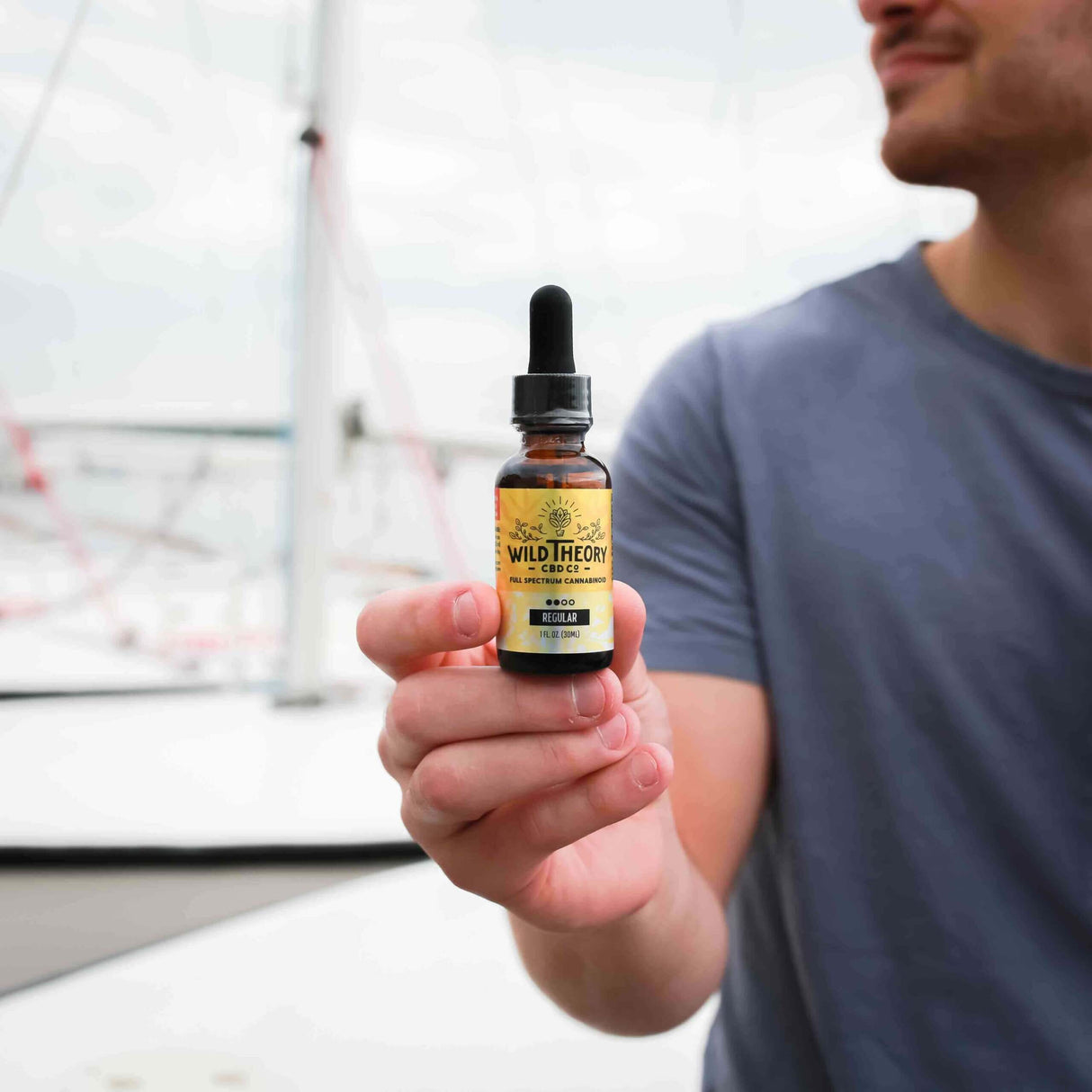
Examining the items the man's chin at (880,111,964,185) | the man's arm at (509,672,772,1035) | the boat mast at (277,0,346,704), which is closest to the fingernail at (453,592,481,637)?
the man's arm at (509,672,772,1035)

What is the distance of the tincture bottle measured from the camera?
344 millimetres

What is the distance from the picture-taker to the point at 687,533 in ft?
1.97

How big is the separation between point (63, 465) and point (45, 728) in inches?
27.3

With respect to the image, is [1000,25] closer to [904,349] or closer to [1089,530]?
[904,349]

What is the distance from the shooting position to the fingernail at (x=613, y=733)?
0.35 metres

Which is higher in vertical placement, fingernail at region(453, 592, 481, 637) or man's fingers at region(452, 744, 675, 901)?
fingernail at region(453, 592, 481, 637)

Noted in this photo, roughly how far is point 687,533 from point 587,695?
275mm

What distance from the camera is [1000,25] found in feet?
1.79

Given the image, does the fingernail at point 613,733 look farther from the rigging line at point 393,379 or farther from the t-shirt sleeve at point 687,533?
the rigging line at point 393,379

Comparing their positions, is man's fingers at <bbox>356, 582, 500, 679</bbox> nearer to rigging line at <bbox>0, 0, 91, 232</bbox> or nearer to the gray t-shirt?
the gray t-shirt

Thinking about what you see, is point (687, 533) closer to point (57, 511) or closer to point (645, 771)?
point (645, 771)

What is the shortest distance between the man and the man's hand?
11 centimetres

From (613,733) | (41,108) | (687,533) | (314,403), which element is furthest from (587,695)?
(41,108)

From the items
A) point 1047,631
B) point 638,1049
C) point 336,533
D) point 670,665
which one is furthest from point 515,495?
point 336,533
